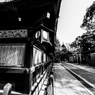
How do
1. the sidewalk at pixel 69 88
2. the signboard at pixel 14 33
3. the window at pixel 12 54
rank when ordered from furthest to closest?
the sidewalk at pixel 69 88 → the signboard at pixel 14 33 → the window at pixel 12 54

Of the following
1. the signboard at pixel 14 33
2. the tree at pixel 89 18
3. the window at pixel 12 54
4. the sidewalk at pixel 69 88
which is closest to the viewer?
the window at pixel 12 54

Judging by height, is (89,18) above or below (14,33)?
above

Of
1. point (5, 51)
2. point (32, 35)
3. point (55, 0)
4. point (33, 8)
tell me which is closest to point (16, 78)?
point (5, 51)

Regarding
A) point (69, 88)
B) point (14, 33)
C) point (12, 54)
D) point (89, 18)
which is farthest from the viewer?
point (89, 18)

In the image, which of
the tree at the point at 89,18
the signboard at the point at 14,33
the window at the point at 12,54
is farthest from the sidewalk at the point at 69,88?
the tree at the point at 89,18

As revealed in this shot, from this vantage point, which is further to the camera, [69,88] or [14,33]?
[69,88]

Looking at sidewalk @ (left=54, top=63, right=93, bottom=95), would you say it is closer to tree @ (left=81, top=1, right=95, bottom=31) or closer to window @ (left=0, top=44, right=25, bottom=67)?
window @ (left=0, top=44, right=25, bottom=67)

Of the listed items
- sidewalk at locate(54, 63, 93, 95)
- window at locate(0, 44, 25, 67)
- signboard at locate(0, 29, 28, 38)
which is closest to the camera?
window at locate(0, 44, 25, 67)

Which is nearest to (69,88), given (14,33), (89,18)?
(14,33)

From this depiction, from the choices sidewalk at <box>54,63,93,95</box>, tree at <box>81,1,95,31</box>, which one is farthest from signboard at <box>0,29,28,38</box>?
tree at <box>81,1,95,31</box>

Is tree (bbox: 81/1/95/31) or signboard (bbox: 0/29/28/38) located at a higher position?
tree (bbox: 81/1/95/31)

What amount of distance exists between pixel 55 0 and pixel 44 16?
0.67m

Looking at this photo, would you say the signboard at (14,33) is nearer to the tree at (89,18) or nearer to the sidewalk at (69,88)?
the sidewalk at (69,88)

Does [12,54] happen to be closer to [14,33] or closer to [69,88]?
[14,33]
